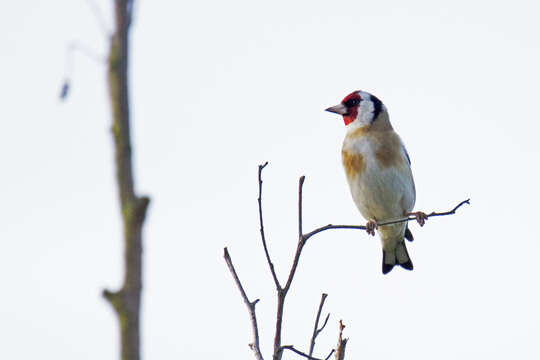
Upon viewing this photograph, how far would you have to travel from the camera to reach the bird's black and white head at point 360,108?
7070mm

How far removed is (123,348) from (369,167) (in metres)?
5.52

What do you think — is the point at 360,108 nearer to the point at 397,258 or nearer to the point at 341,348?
the point at 397,258

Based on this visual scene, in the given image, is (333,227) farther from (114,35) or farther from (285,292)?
(114,35)

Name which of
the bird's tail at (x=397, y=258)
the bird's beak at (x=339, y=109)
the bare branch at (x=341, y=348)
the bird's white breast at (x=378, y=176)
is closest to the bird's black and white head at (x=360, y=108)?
the bird's beak at (x=339, y=109)

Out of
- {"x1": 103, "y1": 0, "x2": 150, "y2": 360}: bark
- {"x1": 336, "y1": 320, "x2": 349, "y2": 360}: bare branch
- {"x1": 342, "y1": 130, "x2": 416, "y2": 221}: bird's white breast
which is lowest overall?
{"x1": 336, "y1": 320, "x2": 349, "y2": 360}: bare branch

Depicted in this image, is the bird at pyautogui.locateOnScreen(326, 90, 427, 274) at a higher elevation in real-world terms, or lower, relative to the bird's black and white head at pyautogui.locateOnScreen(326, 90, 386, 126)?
lower

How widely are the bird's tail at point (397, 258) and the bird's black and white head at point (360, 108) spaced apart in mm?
1153

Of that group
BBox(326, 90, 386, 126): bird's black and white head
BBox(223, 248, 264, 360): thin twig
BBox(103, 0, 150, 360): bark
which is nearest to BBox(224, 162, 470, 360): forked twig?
BBox(223, 248, 264, 360): thin twig

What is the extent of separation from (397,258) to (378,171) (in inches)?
48.2

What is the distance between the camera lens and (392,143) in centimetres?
662

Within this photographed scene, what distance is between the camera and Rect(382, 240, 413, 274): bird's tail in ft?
23.8

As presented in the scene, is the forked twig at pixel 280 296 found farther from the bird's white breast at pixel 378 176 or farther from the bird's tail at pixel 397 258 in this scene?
the bird's tail at pixel 397 258

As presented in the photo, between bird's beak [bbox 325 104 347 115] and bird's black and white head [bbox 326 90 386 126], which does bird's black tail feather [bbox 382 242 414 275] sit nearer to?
bird's black and white head [bbox 326 90 386 126]

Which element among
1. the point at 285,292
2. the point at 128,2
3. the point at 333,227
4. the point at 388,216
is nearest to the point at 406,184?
the point at 388,216
